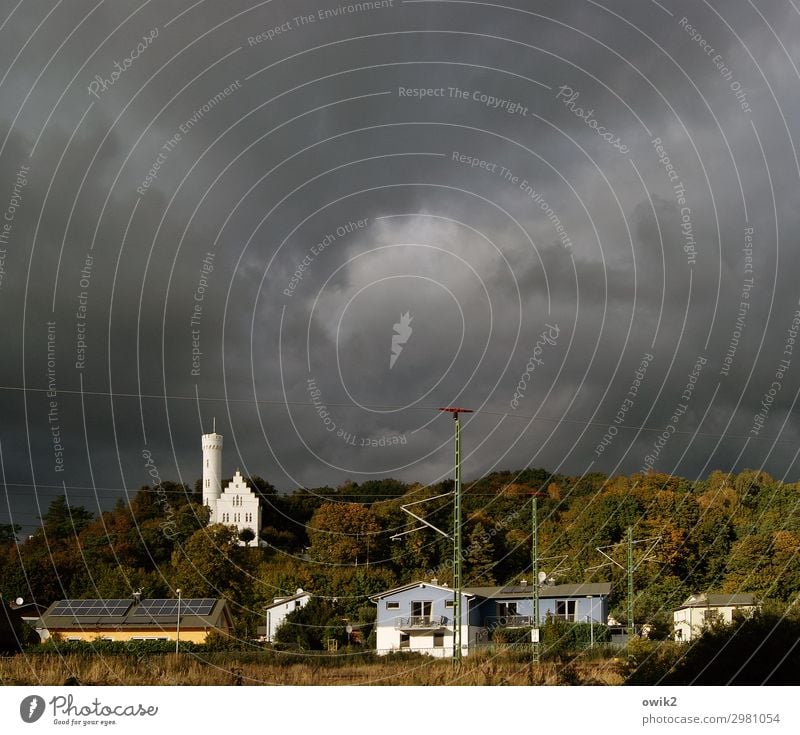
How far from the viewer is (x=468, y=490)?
61812 mm

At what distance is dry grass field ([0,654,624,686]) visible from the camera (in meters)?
21.5

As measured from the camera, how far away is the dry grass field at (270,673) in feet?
70.5

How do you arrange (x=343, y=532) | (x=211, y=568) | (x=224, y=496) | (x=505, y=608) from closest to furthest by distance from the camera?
(x=211, y=568) → (x=343, y=532) → (x=505, y=608) → (x=224, y=496)

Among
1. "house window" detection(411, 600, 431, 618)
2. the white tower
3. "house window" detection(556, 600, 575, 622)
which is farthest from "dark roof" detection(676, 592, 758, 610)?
the white tower

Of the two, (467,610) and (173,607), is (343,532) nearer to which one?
(467,610)

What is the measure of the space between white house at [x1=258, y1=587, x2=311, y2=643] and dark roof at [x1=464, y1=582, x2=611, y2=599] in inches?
422

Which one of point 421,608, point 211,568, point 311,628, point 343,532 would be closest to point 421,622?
point 421,608

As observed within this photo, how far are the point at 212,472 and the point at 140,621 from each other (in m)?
65.8

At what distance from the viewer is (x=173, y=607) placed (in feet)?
161

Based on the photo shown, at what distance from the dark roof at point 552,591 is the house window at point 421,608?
15.6ft

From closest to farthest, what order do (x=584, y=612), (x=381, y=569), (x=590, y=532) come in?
1. (x=584, y=612)
2. (x=381, y=569)
3. (x=590, y=532)
